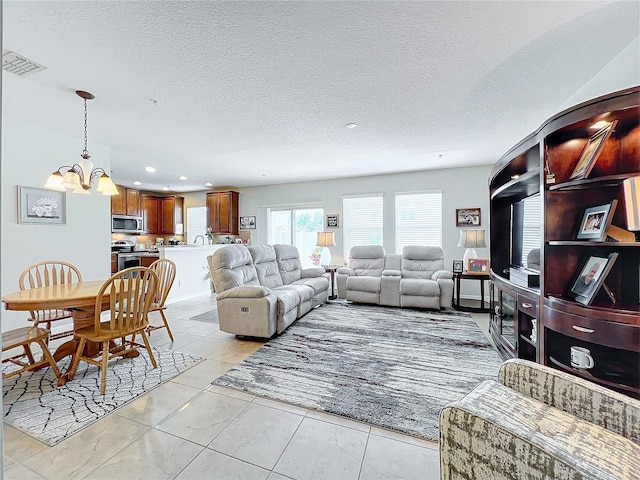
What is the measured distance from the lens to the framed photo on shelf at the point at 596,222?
1.84 meters

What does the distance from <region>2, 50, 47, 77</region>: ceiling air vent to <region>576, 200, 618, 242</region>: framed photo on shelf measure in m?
4.06

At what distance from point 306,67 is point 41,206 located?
11.5ft

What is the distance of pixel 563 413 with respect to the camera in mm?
1308

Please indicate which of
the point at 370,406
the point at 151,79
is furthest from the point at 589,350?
the point at 151,79

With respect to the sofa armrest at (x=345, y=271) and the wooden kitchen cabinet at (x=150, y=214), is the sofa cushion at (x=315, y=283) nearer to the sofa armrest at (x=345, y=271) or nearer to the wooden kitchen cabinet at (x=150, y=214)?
the sofa armrest at (x=345, y=271)

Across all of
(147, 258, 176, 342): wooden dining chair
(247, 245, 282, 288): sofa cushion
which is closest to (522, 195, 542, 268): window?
(247, 245, 282, 288): sofa cushion

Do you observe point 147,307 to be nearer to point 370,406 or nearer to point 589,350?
point 370,406

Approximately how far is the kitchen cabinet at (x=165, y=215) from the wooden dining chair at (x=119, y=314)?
5428 mm

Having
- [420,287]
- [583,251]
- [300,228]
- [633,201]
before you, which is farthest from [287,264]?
[633,201]

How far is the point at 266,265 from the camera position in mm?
4586

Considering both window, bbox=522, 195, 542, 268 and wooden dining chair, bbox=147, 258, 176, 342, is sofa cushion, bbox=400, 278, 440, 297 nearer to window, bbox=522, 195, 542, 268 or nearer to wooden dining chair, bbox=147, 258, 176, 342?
window, bbox=522, 195, 542, 268

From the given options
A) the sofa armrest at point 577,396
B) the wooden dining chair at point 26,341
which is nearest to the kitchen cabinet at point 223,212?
the wooden dining chair at point 26,341

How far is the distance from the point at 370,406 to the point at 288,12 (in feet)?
8.58

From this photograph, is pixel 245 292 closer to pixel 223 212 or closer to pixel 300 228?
pixel 300 228
